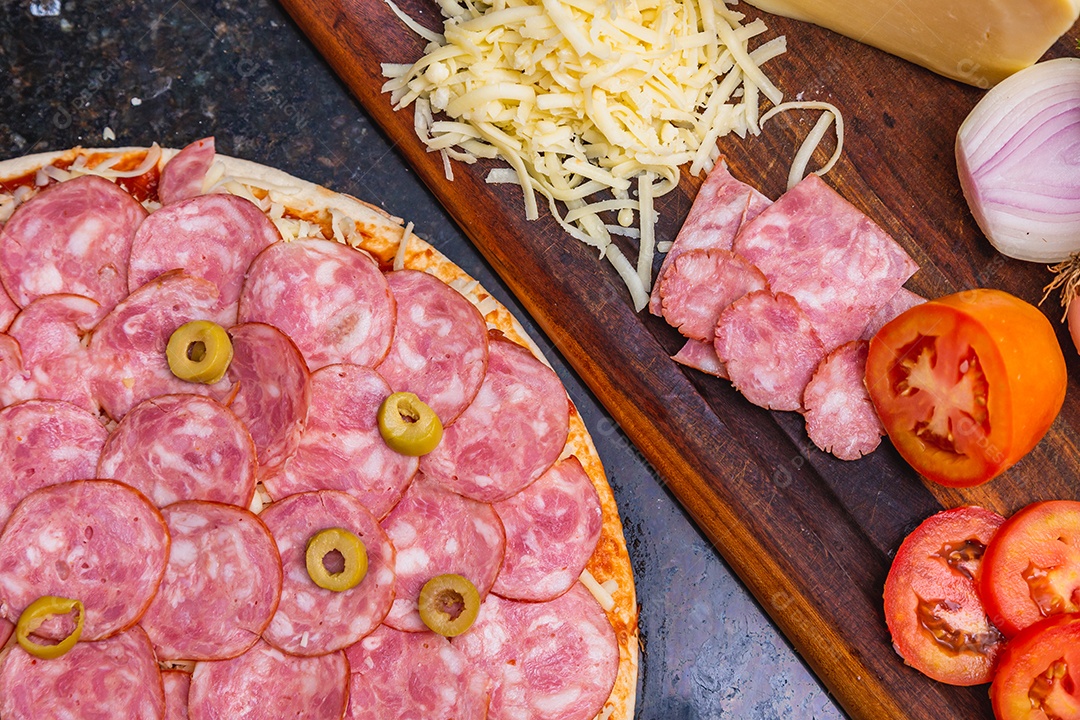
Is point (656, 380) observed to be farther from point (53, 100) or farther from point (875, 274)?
point (53, 100)

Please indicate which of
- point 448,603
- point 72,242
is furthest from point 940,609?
point 72,242

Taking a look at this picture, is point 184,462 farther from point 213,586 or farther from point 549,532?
point 549,532

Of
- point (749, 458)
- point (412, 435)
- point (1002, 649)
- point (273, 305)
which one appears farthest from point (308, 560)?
point (1002, 649)

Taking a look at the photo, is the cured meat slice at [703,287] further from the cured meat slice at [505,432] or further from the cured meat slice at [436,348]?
the cured meat slice at [436,348]

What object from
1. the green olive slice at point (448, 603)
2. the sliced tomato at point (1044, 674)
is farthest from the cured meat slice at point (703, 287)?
the sliced tomato at point (1044, 674)

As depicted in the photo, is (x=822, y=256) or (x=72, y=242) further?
(x=822, y=256)

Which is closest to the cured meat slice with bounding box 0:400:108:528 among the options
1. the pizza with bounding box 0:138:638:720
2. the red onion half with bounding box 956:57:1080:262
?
the pizza with bounding box 0:138:638:720

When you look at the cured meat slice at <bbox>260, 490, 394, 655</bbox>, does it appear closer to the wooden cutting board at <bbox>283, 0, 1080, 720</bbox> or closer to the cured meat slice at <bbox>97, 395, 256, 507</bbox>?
the cured meat slice at <bbox>97, 395, 256, 507</bbox>
